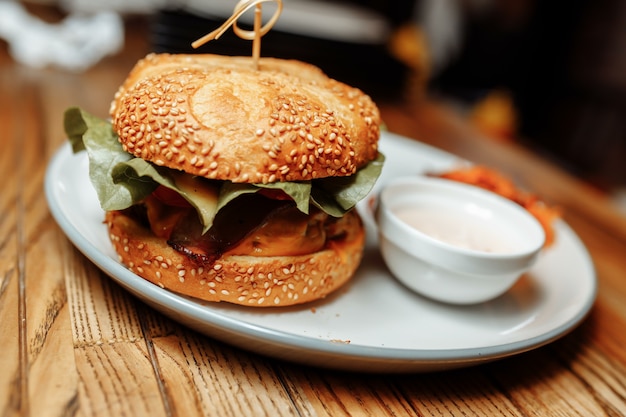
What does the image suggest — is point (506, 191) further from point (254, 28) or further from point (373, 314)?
point (254, 28)

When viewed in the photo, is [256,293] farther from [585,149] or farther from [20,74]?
[585,149]

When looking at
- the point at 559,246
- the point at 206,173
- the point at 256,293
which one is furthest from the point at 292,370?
the point at 559,246

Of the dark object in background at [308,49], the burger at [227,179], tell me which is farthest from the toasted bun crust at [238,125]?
the dark object in background at [308,49]

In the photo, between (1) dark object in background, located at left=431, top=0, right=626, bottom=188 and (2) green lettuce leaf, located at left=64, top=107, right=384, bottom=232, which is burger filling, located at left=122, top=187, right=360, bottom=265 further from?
(1) dark object in background, located at left=431, top=0, right=626, bottom=188

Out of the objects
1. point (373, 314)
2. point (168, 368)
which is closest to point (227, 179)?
point (168, 368)

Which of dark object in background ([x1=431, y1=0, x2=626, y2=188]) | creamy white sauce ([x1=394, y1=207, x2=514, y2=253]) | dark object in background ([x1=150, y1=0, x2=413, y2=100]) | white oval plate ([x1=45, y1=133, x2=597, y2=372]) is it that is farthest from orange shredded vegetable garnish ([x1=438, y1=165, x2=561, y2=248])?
dark object in background ([x1=431, y1=0, x2=626, y2=188])

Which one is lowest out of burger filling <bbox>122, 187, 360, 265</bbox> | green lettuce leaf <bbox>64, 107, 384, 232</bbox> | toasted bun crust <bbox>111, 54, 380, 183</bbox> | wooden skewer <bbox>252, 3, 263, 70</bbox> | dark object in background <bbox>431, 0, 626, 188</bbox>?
dark object in background <bbox>431, 0, 626, 188</bbox>

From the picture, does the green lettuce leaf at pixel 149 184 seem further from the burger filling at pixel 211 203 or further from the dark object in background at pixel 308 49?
the dark object in background at pixel 308 49
